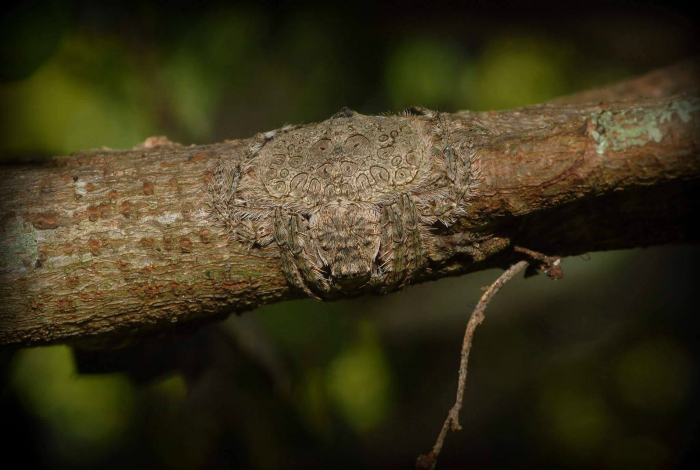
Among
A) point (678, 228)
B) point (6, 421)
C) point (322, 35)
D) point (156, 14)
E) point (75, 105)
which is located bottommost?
point (6, 421)

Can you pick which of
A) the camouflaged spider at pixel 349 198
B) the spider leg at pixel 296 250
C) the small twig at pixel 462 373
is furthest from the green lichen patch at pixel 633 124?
the spider leg at pixel 296 250

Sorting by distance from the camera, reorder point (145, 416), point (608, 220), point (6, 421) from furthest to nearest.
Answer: point (145, 416), point (6, 421), point (608, 220)

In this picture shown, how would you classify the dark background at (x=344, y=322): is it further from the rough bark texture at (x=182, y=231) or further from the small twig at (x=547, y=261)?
the small twig at (x=547, y=261)

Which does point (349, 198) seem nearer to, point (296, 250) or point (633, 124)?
point (296, 250)

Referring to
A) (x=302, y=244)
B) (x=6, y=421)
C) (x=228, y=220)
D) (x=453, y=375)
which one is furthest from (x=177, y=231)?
(x=453, y=375)

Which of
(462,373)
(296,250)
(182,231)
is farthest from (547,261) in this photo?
(182,231)

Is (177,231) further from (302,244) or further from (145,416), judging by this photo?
(145,416)
